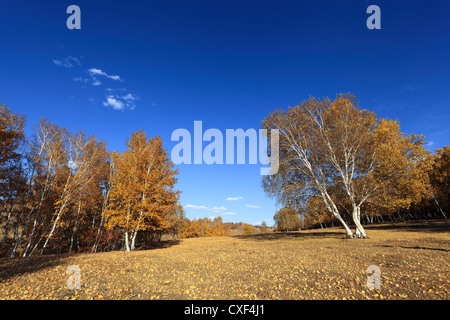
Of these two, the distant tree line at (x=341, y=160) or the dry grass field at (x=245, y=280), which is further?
the distant tree line at (x=341, y=160)

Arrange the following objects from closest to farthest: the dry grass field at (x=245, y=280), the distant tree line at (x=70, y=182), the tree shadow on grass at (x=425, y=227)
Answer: the dry grass field at (x=245, y=280), the distant tree line at (x=70, y=182), the tree shadow on grass at (x=425, y=227)

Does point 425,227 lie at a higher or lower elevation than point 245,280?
lower

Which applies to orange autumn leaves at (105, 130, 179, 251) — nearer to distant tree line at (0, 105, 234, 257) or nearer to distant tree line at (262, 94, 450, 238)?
distant tree line at (0, 105, 234, 257)

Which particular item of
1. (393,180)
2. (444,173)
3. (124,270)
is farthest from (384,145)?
(444,173)

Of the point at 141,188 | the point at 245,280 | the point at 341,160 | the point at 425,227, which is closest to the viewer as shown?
the point at 245,280

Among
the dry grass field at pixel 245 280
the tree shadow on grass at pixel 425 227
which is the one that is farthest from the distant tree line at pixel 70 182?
the tree shadow on grass at pixel 425 227

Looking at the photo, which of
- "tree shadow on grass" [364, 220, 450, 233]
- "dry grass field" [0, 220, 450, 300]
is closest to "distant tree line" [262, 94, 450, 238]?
"tree shadow on grass" [364, 220, 450, 233]

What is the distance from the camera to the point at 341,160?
74.5 ft

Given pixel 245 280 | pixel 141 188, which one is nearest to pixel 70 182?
pixel 141 188

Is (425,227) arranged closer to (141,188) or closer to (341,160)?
(341,160)

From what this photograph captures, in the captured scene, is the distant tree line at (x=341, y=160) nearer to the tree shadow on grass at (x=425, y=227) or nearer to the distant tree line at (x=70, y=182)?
the tree shadow on grass at (x=425, y=227)

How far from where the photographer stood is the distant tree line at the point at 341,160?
2119 cm

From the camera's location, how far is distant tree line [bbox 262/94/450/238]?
2119 centimetres
